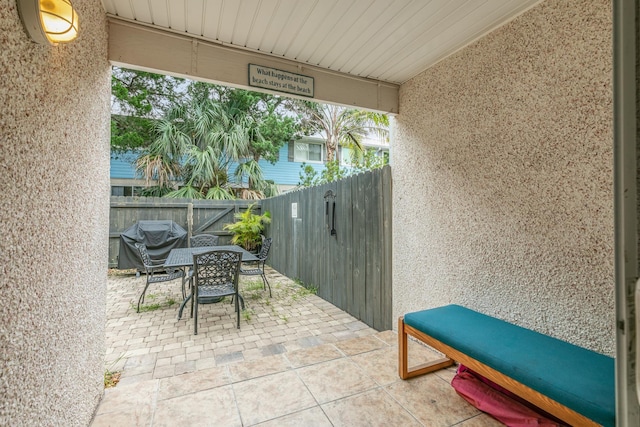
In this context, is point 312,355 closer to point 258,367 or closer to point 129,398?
point 258,367

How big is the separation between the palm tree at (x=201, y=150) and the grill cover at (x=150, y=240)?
2448 mm

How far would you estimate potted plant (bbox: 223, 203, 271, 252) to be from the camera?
25.6 ft

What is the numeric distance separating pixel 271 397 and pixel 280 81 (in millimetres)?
2527

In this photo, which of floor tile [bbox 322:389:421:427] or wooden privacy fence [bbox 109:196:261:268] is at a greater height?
wooden privacy fence [bbox 109:196:261:268]

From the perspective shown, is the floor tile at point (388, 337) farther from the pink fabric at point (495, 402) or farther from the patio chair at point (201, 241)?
the patio chair at point (201, 241)

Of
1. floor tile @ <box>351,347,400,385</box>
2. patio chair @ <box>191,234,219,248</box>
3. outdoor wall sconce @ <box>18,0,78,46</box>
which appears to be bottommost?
floor tile @ <box>351,347,400,385</box>

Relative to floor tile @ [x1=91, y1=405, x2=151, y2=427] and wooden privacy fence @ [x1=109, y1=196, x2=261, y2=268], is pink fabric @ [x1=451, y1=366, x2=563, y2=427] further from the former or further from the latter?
wooden privacy fence @ [x1=109, y1=196, x2=261, y2=268]

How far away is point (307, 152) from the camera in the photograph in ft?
40.6

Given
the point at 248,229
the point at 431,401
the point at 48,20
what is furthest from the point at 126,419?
the point at 248,229

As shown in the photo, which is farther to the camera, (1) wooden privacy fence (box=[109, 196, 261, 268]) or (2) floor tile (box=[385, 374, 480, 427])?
(1) wooden privacy fence (box=[109, 196, 261, 268])

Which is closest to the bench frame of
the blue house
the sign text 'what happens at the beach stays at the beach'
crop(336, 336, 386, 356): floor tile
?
crop(336, 336, 386, 356): floor tile

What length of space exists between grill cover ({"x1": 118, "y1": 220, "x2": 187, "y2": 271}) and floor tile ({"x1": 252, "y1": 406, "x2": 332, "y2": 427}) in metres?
5.67

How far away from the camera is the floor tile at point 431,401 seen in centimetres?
190

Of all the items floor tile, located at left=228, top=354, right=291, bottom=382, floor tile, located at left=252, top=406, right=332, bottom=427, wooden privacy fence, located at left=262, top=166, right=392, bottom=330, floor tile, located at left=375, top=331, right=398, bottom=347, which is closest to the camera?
floor tile, located at left=252, top=406, right=332, bottom=427
